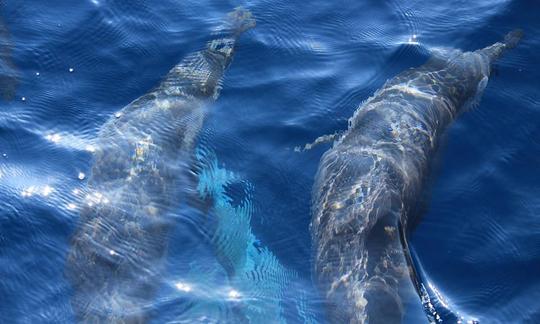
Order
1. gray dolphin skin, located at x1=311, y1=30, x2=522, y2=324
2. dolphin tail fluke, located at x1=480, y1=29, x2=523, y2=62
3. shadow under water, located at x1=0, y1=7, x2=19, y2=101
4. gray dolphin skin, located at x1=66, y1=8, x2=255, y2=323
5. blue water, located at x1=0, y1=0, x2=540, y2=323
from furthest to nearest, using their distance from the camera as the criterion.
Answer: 1. dolphin tail fluke, located at x1=480, y1=29, x2=523, y2=62
2. shadow under water, located at x1=0, y1=7, x2=19, y2=101
3. blue water, located at x1=0, y1=0, x2=540, y2=323
4. gray dolphin skin, located at x1=311, y1=30, x2=522, y2=324
5. gray dolphin skin, located at x1=66, y1=8, x2=255, y2=323

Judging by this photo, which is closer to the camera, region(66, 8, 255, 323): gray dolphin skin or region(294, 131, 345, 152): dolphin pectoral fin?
region(66, 8, 255, 323): gray dolphin skin

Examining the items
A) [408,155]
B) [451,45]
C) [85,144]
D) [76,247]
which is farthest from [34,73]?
[451,45]

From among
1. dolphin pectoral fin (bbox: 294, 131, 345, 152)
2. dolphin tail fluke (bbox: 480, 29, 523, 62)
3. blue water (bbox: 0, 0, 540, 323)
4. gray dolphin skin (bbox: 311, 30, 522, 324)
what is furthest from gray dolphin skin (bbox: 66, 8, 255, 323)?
dolphin tail fluke (bbox: 480, 29, 523, 62)

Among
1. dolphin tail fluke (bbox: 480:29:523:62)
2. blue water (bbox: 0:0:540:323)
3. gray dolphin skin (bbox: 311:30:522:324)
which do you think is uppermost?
dolphin tail fluke (bbox: 480:29:523:62)

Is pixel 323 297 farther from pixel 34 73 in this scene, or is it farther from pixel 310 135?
pixel 34 73

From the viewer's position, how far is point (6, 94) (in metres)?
10.8

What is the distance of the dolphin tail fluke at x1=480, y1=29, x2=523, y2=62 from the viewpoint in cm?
1196

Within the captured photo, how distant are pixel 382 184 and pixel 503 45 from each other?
411 cm

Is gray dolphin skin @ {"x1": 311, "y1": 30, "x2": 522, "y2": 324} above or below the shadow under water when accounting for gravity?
above

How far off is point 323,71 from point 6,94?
Answer: 467 cm

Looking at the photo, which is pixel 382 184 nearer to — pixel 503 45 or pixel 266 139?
pixel 266 139

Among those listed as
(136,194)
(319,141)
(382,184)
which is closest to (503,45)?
(319,141)

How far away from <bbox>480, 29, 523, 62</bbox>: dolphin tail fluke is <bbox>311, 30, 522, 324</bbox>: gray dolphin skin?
0.04 m

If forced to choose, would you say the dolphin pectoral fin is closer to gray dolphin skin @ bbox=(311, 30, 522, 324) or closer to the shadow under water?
gray dolphin skin @ bbox=(311, 30, 522, 324)
